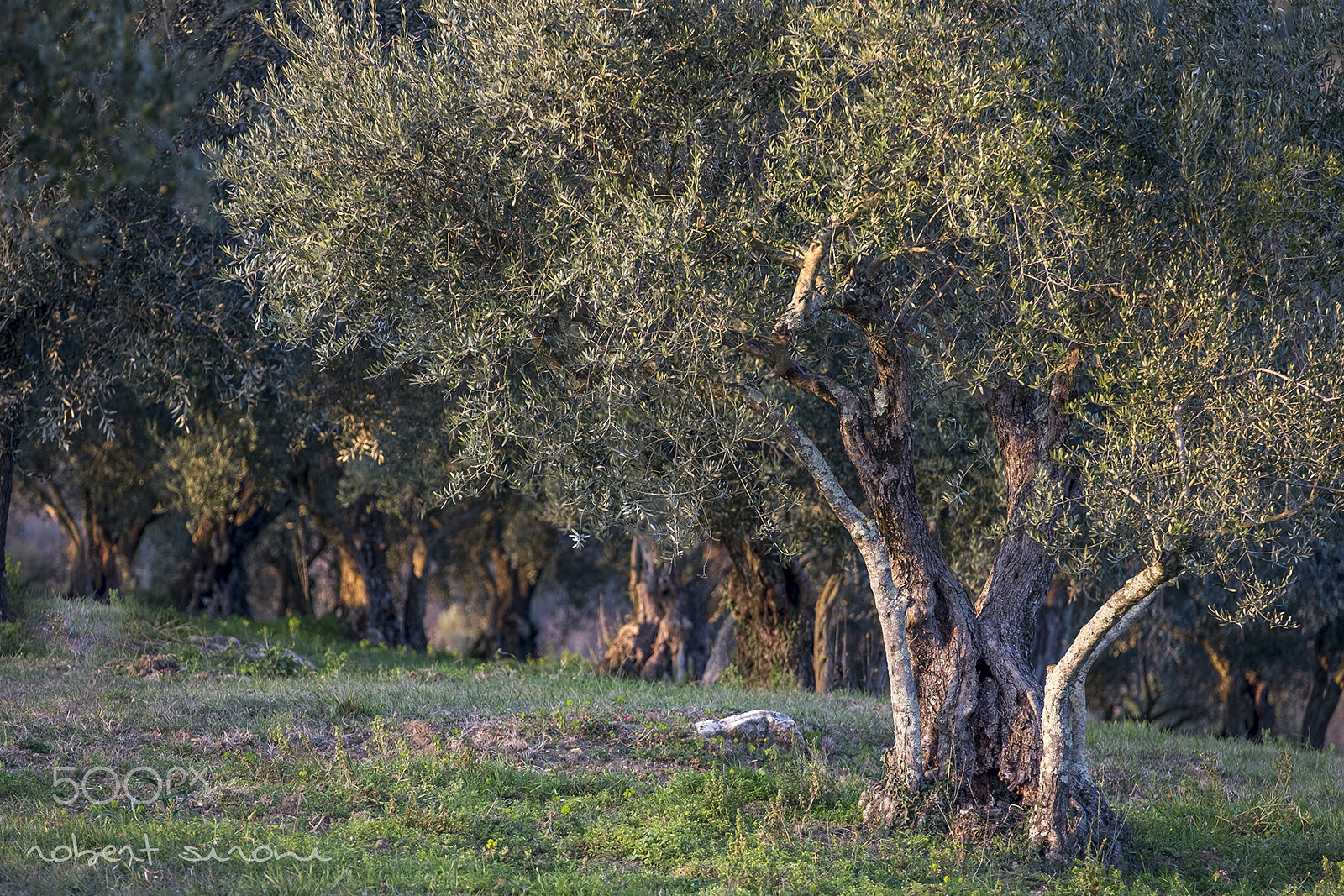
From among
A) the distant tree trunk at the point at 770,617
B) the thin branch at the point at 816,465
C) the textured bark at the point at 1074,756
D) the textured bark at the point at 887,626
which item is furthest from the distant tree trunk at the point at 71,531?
the textured bark at the point at 1074,756

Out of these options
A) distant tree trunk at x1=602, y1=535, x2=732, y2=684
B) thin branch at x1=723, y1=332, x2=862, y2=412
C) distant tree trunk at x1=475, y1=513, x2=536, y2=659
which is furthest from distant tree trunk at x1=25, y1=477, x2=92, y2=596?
thin branch at x1=723, y1=332, x2=862, y2=412

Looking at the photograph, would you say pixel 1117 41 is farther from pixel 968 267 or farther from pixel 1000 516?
pixel 1000 516

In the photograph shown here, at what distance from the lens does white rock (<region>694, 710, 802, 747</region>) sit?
11945 mm

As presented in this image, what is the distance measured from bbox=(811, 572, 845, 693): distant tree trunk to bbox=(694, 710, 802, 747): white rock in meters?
7.68

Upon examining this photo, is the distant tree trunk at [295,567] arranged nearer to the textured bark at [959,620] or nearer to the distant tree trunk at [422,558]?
the distant tree trunk at [422,558]

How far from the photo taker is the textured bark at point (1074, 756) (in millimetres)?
8891

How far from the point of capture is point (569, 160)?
9.41 meters

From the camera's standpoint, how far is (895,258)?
31.7ft

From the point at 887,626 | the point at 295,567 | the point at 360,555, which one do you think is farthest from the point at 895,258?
the point at 295,567

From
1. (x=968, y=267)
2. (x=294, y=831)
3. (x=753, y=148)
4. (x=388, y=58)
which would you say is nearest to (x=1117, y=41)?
(x=968, y=267)

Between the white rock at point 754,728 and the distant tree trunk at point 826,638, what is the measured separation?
25.2 ft
